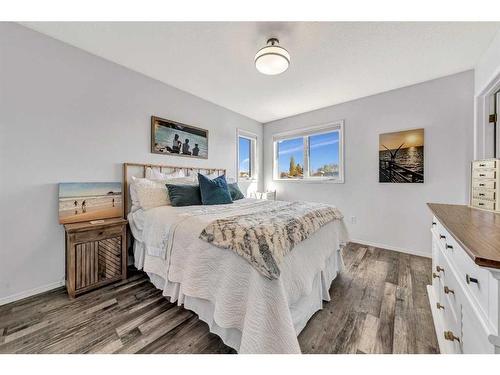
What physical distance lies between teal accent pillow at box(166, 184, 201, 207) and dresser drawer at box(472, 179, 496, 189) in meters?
2.61

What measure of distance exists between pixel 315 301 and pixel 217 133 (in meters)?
2.98

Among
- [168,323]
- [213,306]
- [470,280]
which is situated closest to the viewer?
[470,280]

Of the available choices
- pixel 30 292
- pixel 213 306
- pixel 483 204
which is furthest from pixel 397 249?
pixel 30 292

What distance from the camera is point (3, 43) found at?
5.48 ft

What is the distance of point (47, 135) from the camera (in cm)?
187

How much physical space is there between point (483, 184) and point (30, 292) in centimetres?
404

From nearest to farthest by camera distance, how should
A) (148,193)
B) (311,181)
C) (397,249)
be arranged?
(148,193)
(397,249)
(311,181)

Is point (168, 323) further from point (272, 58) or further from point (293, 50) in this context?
point (293, 50)

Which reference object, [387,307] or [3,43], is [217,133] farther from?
[387,307]

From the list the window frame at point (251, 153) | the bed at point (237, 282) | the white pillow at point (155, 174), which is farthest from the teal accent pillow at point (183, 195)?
the window frame at point (251, 153)

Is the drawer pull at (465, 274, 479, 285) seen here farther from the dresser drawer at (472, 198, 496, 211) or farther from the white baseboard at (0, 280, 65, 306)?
the white baseboard at (0, 280, 65, 306)
